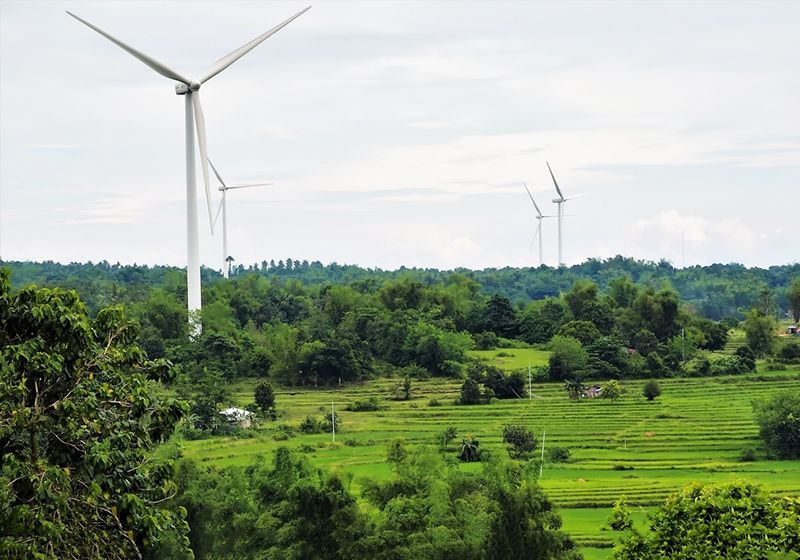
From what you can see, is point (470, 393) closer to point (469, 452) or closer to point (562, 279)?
point (469, 452)

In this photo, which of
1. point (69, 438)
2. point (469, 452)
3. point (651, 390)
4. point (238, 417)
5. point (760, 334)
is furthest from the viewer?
point (760, 334)

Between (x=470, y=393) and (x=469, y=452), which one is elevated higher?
(x=470, y=393)

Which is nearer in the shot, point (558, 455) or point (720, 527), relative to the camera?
point (720, 527)

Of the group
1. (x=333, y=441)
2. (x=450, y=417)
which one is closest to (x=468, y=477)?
(x=333, y=441)

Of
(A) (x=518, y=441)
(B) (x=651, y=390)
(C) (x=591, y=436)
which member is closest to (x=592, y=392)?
(B) (x=651, y=390)

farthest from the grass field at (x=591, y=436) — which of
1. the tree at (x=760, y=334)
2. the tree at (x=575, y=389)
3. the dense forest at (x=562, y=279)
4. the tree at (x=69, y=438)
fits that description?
the dense forest at (x=562, y=279)

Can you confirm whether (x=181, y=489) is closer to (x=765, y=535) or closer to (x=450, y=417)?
(x=765, y=535)

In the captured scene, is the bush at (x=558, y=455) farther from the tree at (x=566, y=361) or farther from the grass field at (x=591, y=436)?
the tree at (x=566, y=361)
